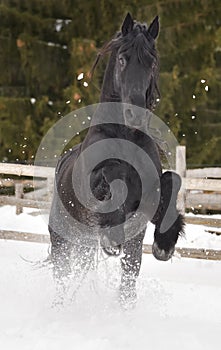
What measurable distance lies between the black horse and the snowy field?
0.36m

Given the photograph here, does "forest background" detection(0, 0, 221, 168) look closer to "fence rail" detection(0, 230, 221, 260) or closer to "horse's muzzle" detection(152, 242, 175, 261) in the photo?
"fence rail" detection(0, 230, 221, 260)

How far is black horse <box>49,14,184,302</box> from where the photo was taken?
159 inches

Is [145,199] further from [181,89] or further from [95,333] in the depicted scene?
[181,89]

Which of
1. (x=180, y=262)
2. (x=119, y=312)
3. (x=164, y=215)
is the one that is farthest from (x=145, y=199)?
(x=180, y=262)

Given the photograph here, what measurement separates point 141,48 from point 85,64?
11196 millimetres

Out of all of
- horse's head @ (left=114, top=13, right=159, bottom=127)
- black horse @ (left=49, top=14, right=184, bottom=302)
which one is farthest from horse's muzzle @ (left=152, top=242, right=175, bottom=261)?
horse's head @ (left=114, top=13, right=159, bottom=127)

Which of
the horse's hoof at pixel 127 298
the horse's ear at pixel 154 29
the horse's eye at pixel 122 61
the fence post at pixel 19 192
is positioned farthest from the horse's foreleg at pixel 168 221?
the fence post at pixel 19 192

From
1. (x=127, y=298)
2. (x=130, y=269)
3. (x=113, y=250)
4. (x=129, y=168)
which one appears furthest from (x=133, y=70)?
(x=127, y=298)

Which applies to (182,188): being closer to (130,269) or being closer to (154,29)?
(130,269)

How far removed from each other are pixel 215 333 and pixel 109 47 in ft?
7.22

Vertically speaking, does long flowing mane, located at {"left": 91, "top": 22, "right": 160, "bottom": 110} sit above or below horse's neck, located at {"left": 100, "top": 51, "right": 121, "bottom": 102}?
above

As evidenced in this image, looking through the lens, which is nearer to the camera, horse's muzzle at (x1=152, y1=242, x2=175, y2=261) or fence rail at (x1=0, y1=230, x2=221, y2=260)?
horse's muzzle at (x1=152, y1=242, x2=175, y2=261)

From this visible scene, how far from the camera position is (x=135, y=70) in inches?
158

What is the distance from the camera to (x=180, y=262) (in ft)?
23.3
